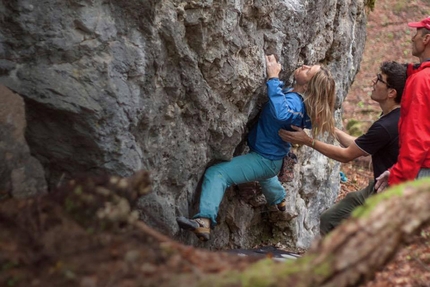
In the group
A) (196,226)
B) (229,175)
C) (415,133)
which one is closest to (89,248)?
(196,226)

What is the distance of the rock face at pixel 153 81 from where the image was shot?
4.34m

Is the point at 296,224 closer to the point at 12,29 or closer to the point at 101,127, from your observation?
the point at 101,127

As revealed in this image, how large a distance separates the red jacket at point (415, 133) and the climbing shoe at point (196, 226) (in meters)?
1.73

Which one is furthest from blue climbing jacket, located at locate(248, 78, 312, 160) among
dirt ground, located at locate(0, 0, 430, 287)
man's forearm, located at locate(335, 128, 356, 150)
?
dirt ground, located at locate(0, 0, 430, 287)

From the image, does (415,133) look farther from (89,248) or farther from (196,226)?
(89,248)

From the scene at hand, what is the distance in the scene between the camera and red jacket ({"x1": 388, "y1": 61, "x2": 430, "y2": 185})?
4633mm

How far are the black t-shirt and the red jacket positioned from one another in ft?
1.75

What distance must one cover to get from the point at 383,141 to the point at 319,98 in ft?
2.67

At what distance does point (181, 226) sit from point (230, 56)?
175 cm

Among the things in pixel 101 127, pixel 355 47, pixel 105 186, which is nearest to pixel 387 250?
pixel 105 186

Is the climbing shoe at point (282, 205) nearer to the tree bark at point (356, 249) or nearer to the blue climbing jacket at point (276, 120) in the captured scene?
the blue climbing jacket at point (276, 120)

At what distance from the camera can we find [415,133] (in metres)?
4.63

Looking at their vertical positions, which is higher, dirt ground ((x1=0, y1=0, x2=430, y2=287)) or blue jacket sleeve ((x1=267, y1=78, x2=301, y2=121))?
blue jacket sleeve ((x1=267, y1=78, x2=301, y2=121))

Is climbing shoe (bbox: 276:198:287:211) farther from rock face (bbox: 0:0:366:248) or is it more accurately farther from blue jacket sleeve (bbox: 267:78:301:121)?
blue jacket sleeve (bbox: 267:78:301:121)
